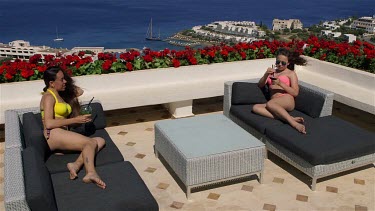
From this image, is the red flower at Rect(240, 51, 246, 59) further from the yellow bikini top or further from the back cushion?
the back cushion

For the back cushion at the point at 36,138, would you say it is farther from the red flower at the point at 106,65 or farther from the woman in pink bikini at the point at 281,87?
the woman in pink bikini at the point at 281,87

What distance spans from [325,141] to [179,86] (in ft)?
10.3

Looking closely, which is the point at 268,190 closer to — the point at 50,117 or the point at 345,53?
the point at 50,117

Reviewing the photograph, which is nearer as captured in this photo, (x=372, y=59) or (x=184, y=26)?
(x=372, y=59)

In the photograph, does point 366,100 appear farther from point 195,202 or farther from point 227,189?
point 195,202

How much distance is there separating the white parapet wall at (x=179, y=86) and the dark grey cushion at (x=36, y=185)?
2.61 meters

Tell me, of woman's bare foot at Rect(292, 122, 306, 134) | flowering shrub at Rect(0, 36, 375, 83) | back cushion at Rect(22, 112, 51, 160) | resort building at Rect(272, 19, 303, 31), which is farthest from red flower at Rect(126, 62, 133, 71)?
resort building at Rect(272, 19, 303, 31)

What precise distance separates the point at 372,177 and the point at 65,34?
94.9m

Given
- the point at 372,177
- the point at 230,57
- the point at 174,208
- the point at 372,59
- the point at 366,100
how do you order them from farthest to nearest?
the point at 230,57, the point at 372,59, the point at 366,100, the point at 372,177, the point at 174,208

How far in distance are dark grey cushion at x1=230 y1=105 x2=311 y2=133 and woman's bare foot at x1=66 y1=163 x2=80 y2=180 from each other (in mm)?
2513

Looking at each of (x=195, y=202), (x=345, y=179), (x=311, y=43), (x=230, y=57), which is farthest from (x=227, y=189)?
(x=311, y=43)

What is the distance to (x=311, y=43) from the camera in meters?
8.25

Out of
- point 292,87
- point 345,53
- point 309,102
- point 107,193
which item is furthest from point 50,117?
point 345,53

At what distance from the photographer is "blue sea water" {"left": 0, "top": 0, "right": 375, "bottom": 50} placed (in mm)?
86125
